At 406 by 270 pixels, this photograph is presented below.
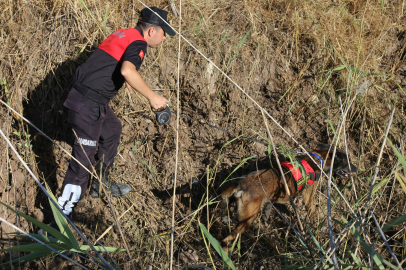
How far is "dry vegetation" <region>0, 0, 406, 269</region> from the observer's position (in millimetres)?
3371

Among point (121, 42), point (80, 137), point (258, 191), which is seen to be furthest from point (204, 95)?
point (80, 137)

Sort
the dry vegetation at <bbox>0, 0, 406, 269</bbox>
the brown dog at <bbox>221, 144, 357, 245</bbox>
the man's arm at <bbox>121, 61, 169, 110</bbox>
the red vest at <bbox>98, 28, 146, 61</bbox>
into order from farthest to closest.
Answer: the dry vegetation at <bbox>0, 0, 406, 269</bbox> → the brown dog at <bbox>221, 144, 357, 245</bbox> → the red vest at <bbox>98, 28, 146, 61</bbox> → the man's arm at <bbox>121, 61, 169, 110</bbox>

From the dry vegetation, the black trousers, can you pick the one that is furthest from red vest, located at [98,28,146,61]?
the dry vegetation

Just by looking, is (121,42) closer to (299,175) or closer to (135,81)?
(135,81)

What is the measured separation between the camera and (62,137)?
3.60 metres

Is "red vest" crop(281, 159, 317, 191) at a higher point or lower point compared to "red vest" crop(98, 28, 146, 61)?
lower

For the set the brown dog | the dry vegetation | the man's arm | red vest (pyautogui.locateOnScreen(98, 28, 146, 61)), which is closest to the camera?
the man's arm

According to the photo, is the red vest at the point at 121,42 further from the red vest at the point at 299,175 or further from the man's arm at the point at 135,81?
the red vest at the point at 299,175

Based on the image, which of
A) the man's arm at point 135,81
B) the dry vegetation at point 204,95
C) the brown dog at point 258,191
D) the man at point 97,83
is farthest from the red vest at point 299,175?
the man at point 97,83

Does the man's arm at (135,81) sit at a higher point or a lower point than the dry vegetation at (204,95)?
higher

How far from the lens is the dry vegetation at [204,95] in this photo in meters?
3.37

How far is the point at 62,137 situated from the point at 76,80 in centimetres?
124

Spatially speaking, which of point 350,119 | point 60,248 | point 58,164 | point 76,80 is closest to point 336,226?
point 350,119

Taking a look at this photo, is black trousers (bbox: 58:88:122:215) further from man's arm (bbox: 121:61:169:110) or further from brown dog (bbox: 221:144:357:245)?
brown dog (bbox: 221:144:357:245)
